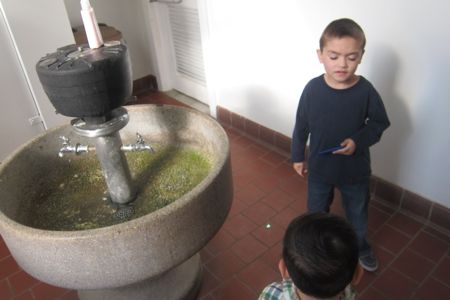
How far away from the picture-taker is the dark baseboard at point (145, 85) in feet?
12.8

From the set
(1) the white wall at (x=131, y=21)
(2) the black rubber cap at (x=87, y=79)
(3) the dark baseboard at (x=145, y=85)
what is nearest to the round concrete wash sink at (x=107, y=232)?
(2) the black rubber cap at (x=87, y=79)

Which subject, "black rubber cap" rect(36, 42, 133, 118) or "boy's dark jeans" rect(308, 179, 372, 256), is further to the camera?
"boy's dark jeans" rect(308, 179, 372, 256)

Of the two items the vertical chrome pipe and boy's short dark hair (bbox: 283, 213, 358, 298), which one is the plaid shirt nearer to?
boy's short dark hair (bbox: 283, 213, 358, 298)

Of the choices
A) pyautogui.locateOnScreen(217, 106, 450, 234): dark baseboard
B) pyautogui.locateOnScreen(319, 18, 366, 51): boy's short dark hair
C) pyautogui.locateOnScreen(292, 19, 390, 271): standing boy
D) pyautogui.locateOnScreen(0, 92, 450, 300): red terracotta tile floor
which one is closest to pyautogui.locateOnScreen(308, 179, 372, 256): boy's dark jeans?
pyautogui.locateOnScreen(292, 19, 390, 271): standing boy

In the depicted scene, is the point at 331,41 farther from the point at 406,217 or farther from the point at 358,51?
the point at 406,217

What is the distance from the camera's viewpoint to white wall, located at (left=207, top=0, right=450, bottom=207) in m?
1.73

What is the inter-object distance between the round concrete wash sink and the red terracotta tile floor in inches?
19.4

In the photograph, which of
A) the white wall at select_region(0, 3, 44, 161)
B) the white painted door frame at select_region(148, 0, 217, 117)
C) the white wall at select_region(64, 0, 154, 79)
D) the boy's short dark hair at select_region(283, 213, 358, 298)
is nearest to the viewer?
the boy's short dark hair at select_region(283, 213, 358, 298)

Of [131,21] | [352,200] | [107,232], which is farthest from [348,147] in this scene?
[131,21]

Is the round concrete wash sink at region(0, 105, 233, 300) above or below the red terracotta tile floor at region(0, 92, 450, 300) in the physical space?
above

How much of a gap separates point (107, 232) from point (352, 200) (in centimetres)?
114

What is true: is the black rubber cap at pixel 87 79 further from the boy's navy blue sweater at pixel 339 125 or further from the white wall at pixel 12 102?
the white wall at pixel 12 102

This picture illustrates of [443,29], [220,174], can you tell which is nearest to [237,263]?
[220,174]

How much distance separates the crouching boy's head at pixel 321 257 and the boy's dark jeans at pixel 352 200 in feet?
2.76
